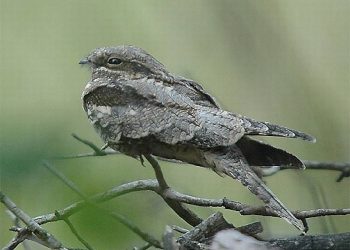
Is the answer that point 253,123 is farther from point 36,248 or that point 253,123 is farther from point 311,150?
point 311,150

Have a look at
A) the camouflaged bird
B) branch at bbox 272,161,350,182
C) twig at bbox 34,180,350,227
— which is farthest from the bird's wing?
branch at bbox 272,161,350,182

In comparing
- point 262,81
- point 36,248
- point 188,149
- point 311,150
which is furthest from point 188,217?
point 311,150

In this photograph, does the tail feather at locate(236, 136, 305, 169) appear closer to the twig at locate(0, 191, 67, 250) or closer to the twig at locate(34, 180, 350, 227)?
the twig at locate(34, 180, 350, 227)

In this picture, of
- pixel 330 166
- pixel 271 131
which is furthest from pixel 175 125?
pixel 330 166

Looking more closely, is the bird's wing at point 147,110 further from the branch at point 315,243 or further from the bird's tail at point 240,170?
the branch at point 315,243

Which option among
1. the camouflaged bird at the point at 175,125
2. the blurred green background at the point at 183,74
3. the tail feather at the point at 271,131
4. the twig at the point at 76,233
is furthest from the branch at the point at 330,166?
the twig at the point at 76,233

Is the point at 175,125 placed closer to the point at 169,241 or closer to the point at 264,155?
the point at 264,155

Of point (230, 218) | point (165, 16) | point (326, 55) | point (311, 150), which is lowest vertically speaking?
point (230, 218)

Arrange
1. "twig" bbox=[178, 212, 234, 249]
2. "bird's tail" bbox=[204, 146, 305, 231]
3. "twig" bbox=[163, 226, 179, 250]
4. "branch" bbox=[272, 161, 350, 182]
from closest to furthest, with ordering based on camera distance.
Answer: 1. "twig" bbox=[163, 226, 179, 250]
2. "twig" bbox=[178, 212, 234, 249]
3. "bird's tail" bbox=[204, 146, 305, 231]
4. "branch" bbox=[272, 161, 350, 182]
